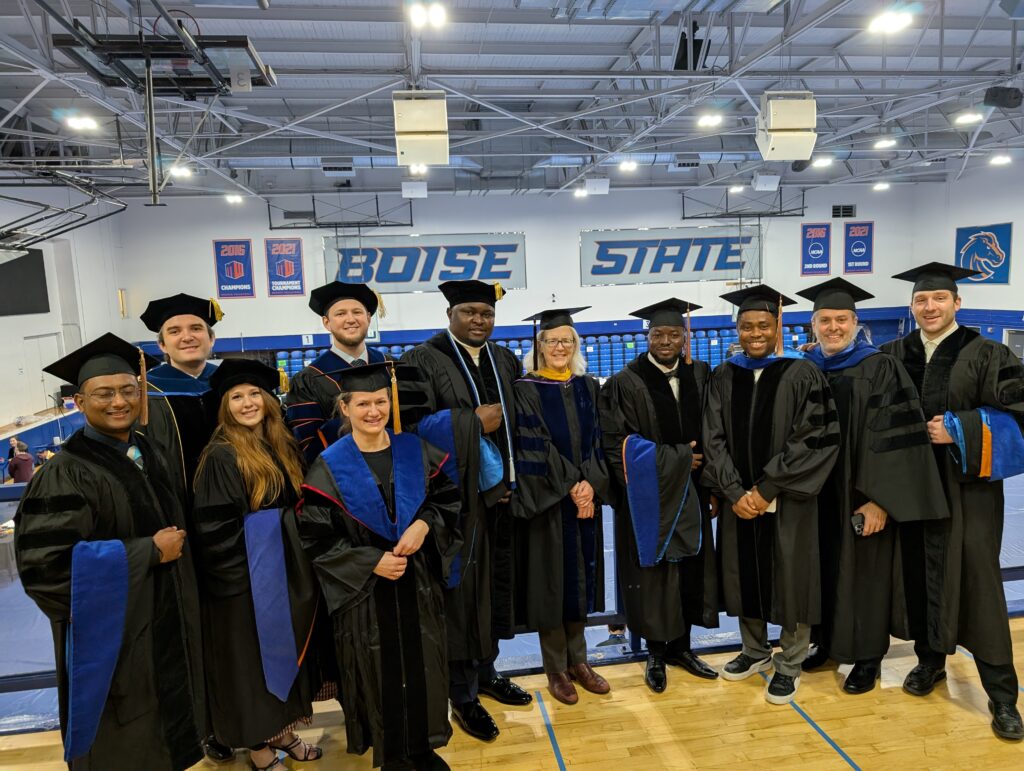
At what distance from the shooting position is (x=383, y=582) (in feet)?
7.06

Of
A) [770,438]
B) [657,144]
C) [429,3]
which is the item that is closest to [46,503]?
[770,438]

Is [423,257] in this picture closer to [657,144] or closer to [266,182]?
[266,182]

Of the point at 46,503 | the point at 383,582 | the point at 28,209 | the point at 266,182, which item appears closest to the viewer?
the point at 46,503

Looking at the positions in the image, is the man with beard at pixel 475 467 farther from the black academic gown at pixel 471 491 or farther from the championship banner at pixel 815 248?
the championship banner at pixel 815 248

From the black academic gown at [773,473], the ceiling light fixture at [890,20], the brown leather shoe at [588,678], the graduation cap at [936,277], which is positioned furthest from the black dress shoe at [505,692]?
the ceiling light fixture at [890,20]

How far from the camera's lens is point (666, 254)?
45.3 feet

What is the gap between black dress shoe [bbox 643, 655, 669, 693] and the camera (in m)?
2.77

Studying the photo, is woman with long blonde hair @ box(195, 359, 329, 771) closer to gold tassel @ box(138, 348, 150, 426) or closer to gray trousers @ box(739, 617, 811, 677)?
gold tassel @ box(138, 348, 150, 426)

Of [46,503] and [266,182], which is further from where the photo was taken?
[266,182]

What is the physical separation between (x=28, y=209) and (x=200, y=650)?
10184 millimetres

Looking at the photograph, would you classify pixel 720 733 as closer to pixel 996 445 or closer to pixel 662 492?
pixel 662 492

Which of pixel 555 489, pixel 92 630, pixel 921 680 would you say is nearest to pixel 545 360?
pixel 555 489

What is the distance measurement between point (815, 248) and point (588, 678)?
1385 centimetres

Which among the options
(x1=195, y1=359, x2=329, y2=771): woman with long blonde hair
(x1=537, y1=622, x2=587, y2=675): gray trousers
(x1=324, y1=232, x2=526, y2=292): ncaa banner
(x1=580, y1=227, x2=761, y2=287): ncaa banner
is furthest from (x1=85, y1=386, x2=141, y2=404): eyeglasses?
(x1=580, y1=227, x2=761, y2=287): ncaa banner
